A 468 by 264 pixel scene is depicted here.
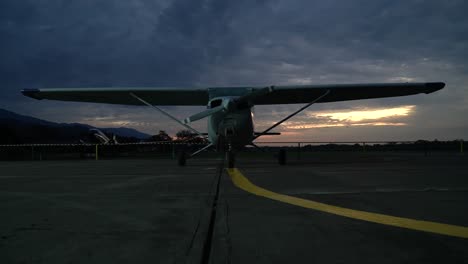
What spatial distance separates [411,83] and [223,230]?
36.5ft

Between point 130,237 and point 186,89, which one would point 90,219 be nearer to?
point 130,237

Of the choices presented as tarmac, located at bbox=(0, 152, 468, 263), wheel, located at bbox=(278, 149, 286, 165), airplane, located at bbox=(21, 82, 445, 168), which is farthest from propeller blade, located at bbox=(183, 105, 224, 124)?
tarmac, located at bbox=(0, 152, 468, 263)

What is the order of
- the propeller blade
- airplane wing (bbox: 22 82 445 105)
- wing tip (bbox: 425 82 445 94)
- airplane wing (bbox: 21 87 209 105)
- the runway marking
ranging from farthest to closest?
airplane wing (bbox: 21 87 209 105) < wing tip (bbox: 425 82 445 94) < airplane wing (bbox: 22 82 445 105) < the propeller blade < the runway marking

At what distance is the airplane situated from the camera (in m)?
9.72

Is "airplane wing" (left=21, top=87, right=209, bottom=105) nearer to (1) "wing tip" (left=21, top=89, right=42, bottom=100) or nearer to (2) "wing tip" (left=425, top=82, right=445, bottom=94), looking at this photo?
(1) "wing tip" (left=21, top=89, right=42, bottom=100)

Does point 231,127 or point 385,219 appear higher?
point 231,127

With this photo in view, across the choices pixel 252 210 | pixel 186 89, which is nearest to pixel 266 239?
pixel 252 210

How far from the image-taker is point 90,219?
2781mm

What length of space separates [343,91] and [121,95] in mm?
8368

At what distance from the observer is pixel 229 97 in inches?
389

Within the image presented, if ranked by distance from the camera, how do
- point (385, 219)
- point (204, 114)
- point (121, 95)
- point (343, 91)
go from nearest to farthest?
1. point (385, 219)
2. point (204, 114)
3. point (343, 91)
4. point (121, 95)

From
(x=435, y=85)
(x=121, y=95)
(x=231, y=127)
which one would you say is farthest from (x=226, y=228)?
(x=435, y=85)

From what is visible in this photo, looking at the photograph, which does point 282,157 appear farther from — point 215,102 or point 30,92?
point 30,92

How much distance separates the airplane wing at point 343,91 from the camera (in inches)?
438
